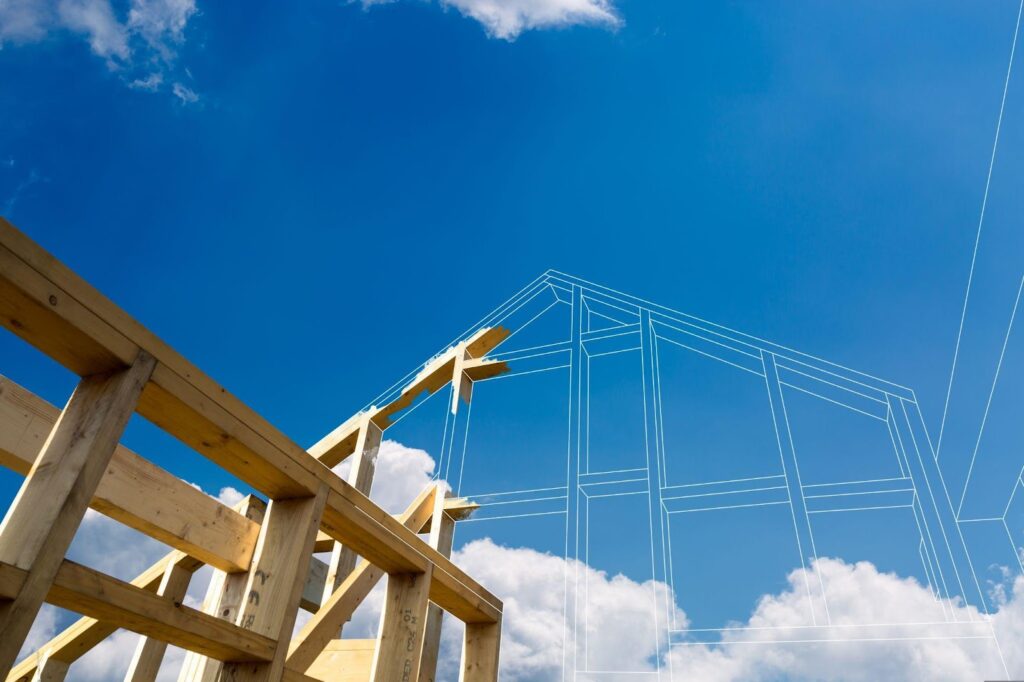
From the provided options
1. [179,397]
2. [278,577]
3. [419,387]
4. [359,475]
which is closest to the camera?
[179,397]

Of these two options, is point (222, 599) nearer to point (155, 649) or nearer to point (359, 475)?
point (155, 649)

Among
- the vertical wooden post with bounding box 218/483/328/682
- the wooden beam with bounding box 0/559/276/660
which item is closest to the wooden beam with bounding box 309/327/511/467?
the vertical wooden post with bounding box 218/483/328/682

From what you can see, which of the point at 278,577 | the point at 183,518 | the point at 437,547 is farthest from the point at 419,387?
the point at 278,577

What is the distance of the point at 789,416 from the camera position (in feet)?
17.0

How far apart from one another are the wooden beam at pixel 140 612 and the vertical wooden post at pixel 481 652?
160 centimetres

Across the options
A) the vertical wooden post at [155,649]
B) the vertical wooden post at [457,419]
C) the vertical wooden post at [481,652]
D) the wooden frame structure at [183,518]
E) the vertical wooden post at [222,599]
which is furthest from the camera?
the vertical wooden post at [457,419]

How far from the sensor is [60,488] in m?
1.65

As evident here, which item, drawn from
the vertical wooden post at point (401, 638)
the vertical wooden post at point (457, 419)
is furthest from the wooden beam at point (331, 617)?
the vertical wooden post at point (457, 419)

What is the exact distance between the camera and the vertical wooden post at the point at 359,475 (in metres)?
4.53

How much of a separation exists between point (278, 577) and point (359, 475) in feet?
8.72

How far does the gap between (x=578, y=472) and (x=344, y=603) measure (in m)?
2.48

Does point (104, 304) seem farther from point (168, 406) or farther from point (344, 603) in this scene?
point (344, 603)

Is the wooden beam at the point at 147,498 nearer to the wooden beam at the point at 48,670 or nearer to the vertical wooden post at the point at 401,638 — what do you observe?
the vertical wooden post at the point at 401,638

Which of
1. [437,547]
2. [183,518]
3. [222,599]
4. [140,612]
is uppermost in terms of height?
[437,547]
